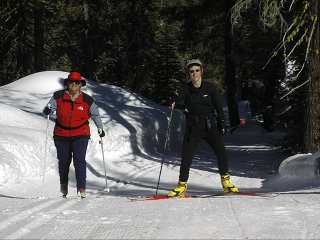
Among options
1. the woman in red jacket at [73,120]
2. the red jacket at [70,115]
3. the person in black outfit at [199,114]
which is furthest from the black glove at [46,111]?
Result: the person in black outfit at [199,114]

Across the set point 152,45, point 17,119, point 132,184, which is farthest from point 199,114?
point 152,45

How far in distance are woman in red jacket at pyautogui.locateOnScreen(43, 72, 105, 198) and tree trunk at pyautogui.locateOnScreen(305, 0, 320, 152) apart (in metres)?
5.72

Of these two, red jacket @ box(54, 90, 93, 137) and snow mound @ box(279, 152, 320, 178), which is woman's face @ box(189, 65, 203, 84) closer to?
red jacket @ box(54, 90, 93, 137)

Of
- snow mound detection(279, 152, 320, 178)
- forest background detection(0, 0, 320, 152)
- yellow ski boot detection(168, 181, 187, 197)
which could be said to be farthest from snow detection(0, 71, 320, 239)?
forest background detection(0, 0, 320, 152)

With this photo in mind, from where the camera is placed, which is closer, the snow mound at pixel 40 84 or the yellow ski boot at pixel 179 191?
the yellow ski boot at pixel 179 191

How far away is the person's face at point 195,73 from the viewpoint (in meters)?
8.05

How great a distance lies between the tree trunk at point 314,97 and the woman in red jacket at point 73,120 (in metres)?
5.72

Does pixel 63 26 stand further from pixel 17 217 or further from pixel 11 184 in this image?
pixel 17 217

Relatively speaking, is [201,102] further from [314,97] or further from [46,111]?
[314,97]

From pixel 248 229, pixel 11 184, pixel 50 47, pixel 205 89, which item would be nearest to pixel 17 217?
pixel 248 229

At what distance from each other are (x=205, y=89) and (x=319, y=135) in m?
5.26

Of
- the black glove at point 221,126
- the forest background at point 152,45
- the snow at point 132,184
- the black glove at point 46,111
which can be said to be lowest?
the snow at point 132,184

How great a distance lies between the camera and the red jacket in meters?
8.46

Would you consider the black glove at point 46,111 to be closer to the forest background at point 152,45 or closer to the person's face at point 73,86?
the person's face at point 73,86
